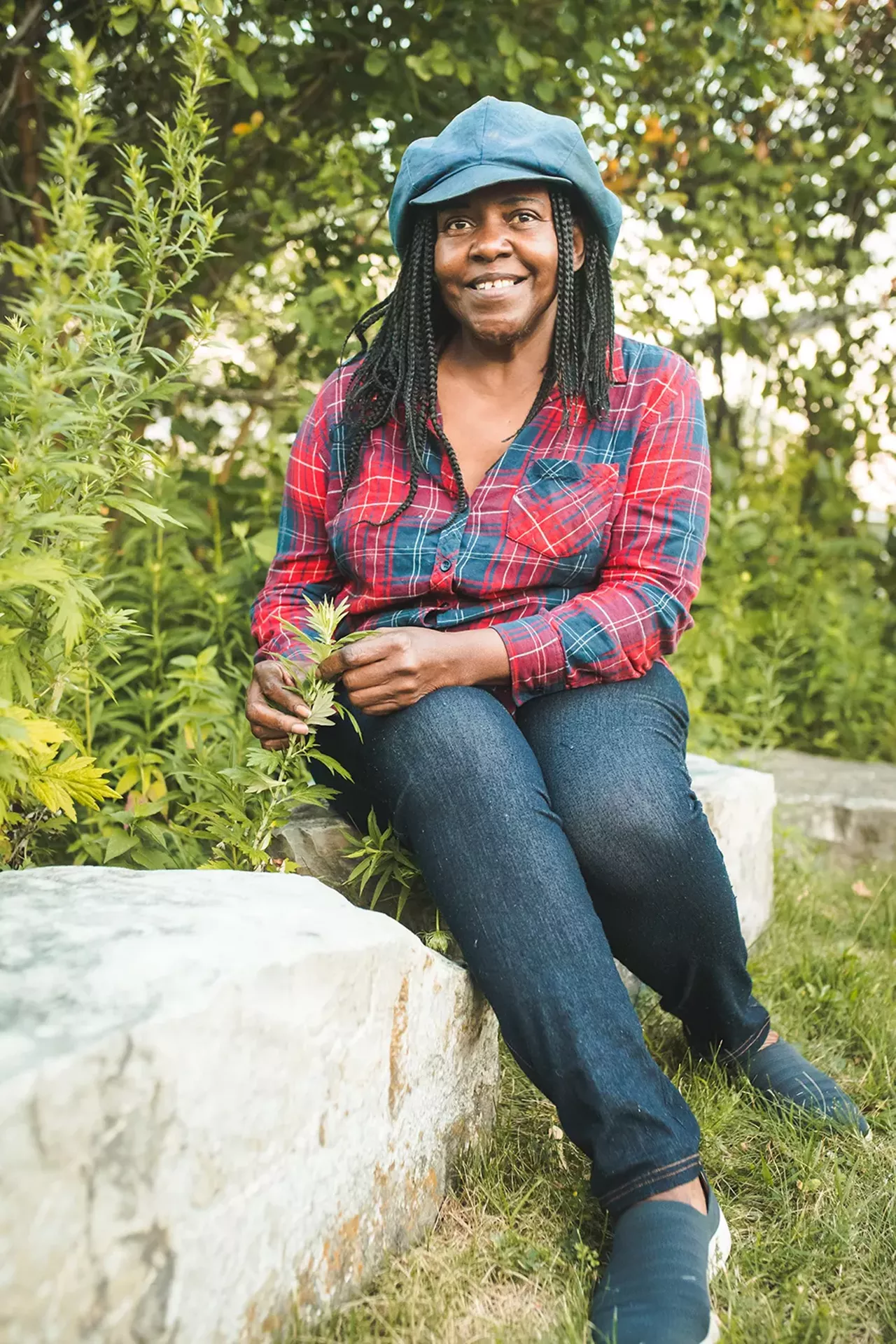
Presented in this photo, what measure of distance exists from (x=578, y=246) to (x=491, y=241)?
0.84 ft

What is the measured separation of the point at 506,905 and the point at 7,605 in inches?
32.2

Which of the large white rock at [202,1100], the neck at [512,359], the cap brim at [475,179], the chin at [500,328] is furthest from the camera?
the neck at [512,359]

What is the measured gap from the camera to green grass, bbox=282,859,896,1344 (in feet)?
4.92

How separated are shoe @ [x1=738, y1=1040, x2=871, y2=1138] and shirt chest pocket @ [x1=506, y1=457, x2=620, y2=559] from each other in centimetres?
97

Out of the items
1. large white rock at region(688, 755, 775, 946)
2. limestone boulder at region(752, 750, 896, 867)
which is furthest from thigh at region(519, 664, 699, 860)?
limestone boulder at region(752, 750, 896, 867)

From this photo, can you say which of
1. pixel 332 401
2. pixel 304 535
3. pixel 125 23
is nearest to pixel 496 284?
pixel 332 401

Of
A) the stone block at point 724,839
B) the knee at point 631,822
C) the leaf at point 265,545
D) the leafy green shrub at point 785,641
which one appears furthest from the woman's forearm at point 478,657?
the leafy green shrub at point 785,641

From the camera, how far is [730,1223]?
70.5 inches

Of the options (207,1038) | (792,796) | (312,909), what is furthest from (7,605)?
(792,796)

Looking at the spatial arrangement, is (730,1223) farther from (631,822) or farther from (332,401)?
(332,401)

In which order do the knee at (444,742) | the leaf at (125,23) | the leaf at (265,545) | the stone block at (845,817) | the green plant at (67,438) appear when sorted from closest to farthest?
1. the green plant at (67,438)
2. the knee at (444,742)
3. the leaf at (125,23)
4. the leaf at (265,545)
5. the stone block at (845,817)

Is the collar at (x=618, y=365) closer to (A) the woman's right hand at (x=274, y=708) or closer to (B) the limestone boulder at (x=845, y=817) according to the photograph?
(A) the woman's right hand at (x=274, y=708)

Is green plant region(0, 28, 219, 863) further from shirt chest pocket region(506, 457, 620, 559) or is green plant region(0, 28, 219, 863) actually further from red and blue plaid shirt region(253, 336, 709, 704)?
shirt chest pocket region(506, 457, 620, 559)

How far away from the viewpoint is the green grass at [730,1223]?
1499 millimetres
